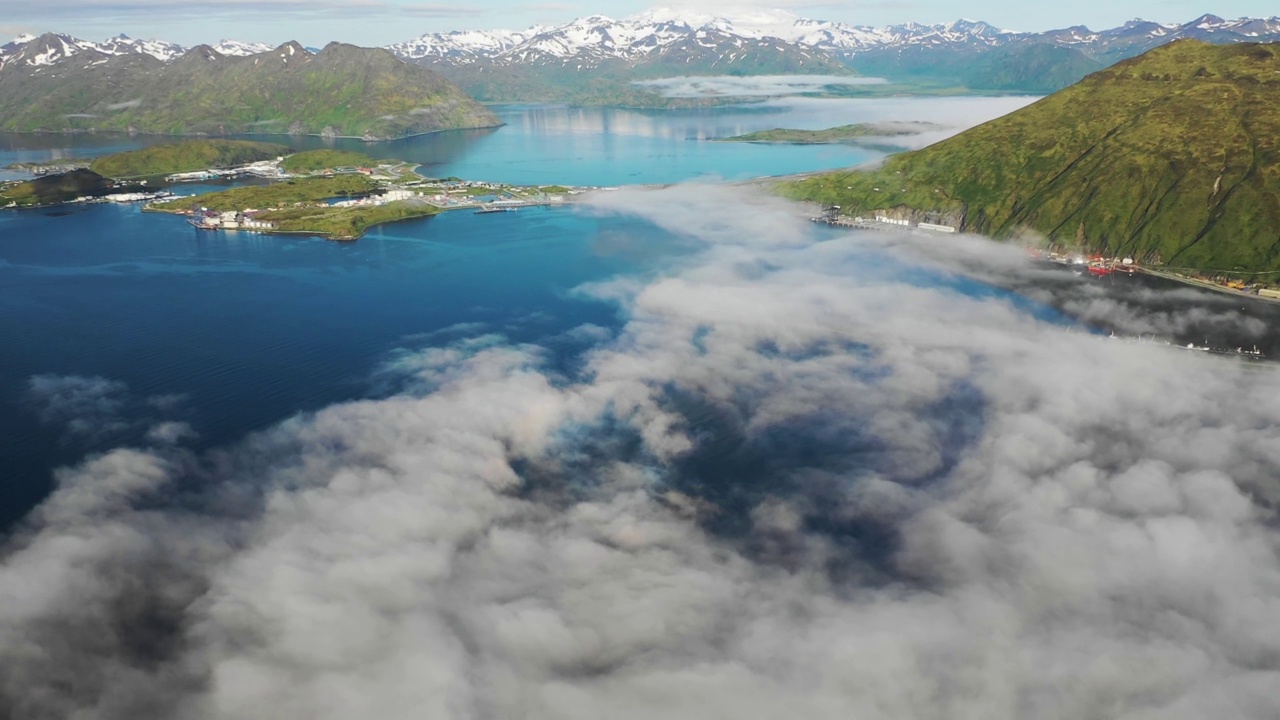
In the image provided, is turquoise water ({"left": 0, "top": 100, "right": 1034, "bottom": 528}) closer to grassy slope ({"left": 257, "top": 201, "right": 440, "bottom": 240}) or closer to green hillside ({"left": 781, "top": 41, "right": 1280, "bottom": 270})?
grassy slope ({"left": 257, "top": 201, "right": 440, "bottom": 240})

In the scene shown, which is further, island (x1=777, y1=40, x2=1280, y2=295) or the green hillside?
the green hillside

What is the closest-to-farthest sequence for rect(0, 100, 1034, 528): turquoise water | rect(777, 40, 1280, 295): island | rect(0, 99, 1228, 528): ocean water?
rect(0, 99, 1228, 528): ocean water
rect(0, 100, 1034, 528): turquoise water
rect(777, 40, 1280, 295): island

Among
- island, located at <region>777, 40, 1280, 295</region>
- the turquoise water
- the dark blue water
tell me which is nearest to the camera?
the turquoise water

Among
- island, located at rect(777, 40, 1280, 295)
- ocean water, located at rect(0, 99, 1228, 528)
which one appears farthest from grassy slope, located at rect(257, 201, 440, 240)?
island, located at rect(777, 40, 1280, 295)

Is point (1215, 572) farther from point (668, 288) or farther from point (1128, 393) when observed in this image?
point (668, 288)

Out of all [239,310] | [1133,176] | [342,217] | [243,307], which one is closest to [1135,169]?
[1133,176]

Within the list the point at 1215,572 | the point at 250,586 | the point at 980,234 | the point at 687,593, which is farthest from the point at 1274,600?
the point at 980,234
